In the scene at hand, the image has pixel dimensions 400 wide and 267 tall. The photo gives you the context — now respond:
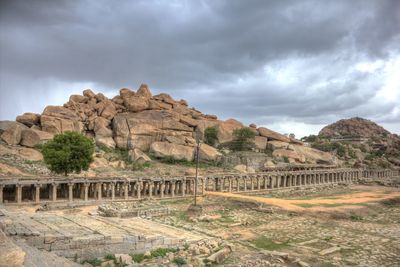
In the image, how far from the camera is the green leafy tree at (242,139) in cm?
9119

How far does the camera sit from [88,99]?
8794 cm

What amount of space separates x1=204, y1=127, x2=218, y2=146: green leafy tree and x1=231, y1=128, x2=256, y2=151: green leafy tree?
469 cm

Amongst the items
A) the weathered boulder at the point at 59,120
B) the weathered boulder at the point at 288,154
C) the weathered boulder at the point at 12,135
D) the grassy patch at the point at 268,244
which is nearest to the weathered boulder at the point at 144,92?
the weathered boulder at the point at 59,120

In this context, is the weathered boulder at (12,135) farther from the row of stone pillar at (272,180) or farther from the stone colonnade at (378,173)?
the stone colonnade at (378,173)

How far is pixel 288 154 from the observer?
303 ft

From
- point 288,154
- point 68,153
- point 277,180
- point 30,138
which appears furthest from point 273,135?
point 68,153

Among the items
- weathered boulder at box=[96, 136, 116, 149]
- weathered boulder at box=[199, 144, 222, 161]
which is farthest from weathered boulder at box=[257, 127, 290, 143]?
weathered boulder at box=[96, 136, 116, 149]

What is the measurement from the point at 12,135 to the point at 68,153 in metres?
25.5

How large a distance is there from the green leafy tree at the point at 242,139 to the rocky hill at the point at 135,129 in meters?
2.17

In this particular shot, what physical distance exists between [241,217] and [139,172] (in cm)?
3295

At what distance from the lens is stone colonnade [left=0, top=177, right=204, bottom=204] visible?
127 ft

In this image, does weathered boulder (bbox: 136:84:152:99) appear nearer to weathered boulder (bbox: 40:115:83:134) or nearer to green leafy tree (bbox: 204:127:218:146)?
green leafy tree (bbox: 204:127:218:146)

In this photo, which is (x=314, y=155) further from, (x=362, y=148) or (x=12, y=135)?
(x=12, y=135)

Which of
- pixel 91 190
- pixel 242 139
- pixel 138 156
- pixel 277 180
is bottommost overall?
pixel 91 190
